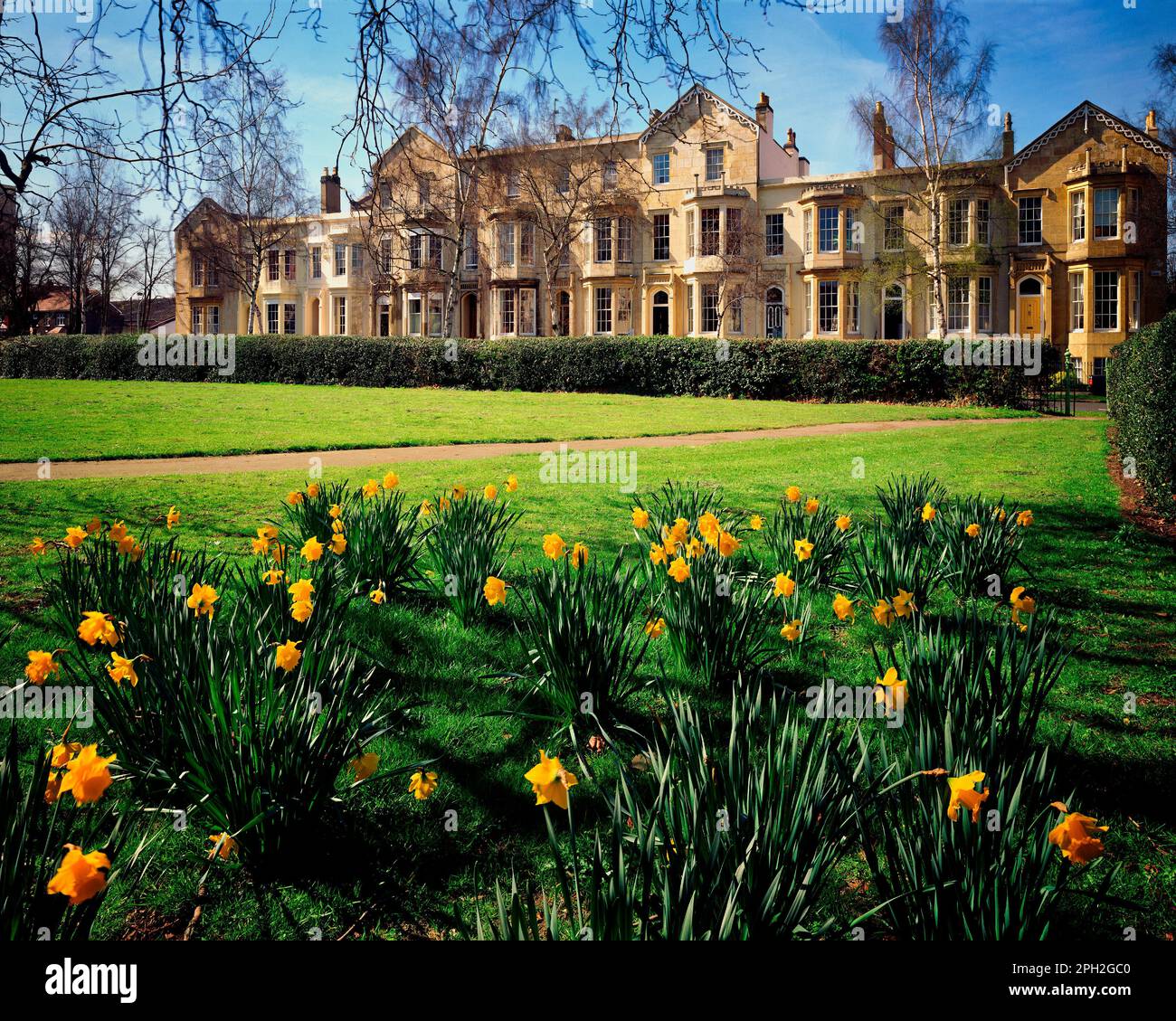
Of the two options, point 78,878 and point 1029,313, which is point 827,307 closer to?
point 1029,313

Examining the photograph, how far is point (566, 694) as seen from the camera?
11.3 feet

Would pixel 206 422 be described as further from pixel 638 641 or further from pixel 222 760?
pixel 222 760

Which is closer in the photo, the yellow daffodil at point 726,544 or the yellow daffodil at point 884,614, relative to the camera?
the yellow daffodil at point 884,614

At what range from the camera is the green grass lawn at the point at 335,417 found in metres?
12.5

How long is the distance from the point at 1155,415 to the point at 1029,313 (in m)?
31.4

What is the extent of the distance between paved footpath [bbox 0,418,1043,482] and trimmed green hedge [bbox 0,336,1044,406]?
17.6 feet

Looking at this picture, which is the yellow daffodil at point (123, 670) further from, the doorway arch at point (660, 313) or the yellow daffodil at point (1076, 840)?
the doorway arch at point (660, 313)

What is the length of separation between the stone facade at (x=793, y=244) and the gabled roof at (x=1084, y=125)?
61mm

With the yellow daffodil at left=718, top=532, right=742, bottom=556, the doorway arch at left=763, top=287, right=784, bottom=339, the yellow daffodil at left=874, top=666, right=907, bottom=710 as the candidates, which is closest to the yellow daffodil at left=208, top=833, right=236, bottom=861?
the yellow daffodil at left=874, top=666, right=907, bottom=710

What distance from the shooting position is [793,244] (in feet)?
128

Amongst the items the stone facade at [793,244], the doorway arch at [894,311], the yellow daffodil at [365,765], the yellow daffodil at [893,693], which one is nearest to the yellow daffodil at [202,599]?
the yellow daffodil at [365,765]

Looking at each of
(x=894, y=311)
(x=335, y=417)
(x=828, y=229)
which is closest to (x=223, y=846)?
(x=335, y=417)

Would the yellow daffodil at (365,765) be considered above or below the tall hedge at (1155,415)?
below
